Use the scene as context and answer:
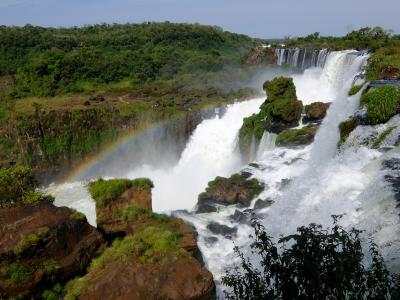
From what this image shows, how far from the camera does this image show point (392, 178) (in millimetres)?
13227

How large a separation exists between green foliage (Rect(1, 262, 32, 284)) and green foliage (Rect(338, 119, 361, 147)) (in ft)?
44.7

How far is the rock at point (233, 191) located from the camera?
18922 mm

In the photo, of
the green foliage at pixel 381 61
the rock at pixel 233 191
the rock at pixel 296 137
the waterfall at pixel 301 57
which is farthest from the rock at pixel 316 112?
the waterfall at pixel 301 57

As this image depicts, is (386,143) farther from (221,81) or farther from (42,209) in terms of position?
(221,81)

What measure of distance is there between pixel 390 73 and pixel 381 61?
1.88 m

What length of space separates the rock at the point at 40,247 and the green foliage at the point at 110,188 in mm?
3954

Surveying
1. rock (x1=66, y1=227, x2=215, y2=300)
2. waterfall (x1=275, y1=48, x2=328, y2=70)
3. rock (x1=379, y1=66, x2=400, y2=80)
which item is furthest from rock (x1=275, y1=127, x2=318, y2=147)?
waterfall (x1=275, y1=48, x2=328, y2=70)

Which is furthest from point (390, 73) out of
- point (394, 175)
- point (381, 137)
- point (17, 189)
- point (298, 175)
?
point (17, 189)

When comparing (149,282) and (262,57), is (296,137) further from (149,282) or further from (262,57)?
(262,57)

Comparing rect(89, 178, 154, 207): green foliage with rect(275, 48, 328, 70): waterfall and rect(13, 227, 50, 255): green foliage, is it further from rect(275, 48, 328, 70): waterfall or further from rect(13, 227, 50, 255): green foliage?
rect(275, 48, 328, 70): waterfall

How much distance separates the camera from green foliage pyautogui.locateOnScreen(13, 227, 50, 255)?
9.62 meters

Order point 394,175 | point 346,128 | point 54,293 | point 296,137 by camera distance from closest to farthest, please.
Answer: point 54,293, point 394,175, point 346,128, point 296,137

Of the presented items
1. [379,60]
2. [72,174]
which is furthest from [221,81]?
[379,60]

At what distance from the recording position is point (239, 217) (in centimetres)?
1734
